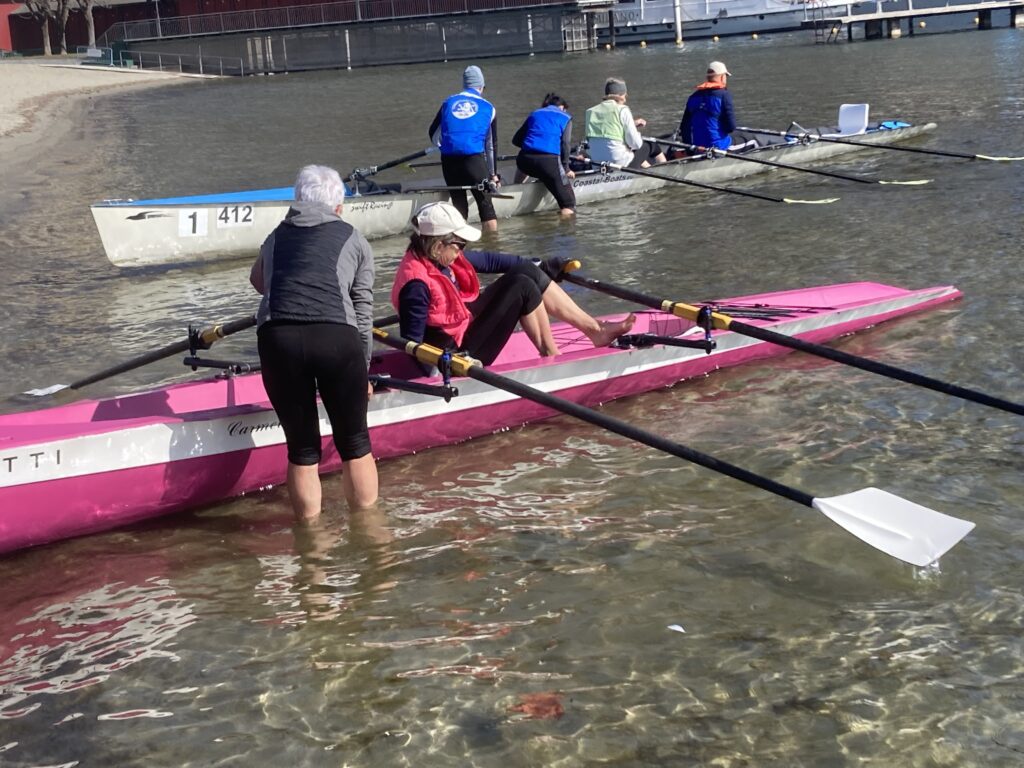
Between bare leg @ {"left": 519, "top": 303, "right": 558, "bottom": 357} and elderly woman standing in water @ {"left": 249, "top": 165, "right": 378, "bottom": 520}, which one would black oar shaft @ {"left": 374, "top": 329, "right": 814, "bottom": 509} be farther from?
bare leg @ {"left": 519, "top": 303, "right": 558, "bottom": 357}

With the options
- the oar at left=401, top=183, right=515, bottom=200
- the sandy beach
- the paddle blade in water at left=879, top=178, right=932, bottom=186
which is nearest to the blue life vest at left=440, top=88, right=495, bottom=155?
the oar at left=401, top=183, right=515, bottom=200

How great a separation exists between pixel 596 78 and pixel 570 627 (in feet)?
127

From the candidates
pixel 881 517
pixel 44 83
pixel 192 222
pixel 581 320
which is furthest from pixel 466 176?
pixel 44 83

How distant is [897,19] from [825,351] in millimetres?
50841

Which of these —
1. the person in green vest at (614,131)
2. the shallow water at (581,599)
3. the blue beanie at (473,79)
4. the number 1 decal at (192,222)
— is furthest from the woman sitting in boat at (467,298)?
the person in green vest at (614,131)

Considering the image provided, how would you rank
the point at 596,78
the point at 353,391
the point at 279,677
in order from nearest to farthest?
1. the point at 279,677
2. the point at 353,391
3. the point at 596,78

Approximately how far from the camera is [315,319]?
5.84 metres

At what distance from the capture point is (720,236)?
46.1 feet

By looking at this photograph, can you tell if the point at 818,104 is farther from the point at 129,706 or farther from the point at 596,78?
the point at 129,706

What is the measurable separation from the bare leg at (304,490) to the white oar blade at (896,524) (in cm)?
255

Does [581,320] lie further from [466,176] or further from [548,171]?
[548,171]

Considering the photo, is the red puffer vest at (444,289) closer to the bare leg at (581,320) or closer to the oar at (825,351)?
the bare leg at (581,320)

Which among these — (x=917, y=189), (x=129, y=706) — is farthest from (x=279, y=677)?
(x=917, y=189)

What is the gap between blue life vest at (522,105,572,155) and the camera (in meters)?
14.7
